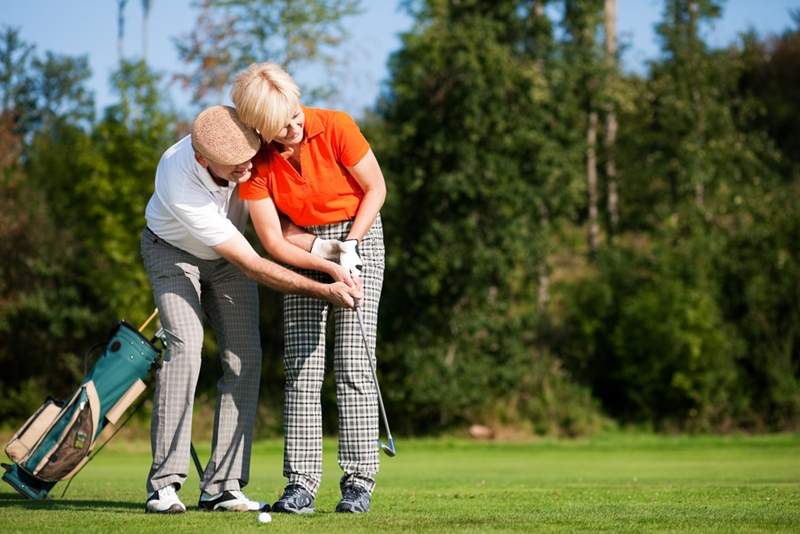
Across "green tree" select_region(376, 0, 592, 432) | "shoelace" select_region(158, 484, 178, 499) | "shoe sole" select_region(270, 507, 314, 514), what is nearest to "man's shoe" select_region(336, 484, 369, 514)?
"shoe sole" select_region(270, 507, 314, 514)

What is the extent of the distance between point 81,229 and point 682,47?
14683mm

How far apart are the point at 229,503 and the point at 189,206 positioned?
130cm

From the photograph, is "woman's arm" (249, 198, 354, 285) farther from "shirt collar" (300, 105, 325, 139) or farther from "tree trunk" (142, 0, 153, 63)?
"tree trunk" (142, 0, 153, 63)

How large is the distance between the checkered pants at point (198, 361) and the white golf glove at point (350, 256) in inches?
22.8

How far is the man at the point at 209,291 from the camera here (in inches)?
152

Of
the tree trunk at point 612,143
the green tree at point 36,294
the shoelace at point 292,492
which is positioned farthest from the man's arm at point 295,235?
the tree trunk at point 612,143

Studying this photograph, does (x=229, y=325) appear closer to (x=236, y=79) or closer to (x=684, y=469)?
(x=236, y=79)

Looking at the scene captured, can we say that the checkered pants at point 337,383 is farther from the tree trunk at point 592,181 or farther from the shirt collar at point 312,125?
the tree trunk at point 592,181

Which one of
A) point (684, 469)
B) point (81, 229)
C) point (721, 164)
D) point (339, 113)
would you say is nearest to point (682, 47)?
point (721, 164)

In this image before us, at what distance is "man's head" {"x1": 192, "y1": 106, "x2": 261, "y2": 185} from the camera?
3773 mm

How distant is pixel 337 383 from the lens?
408 cm

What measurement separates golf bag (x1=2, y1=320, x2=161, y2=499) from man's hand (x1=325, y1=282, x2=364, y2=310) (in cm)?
97

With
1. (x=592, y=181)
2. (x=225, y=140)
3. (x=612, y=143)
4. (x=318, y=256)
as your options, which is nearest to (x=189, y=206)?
(x=225, y=140)

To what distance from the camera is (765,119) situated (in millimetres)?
26734
